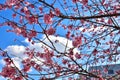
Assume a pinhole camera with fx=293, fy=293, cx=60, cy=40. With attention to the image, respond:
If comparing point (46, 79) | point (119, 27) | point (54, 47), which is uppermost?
point (119, 27)

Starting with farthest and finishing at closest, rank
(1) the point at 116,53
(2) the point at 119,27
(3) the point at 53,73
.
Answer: (1) the point at 116,53, (2) the point at 119,27, (3) the point at 53,73

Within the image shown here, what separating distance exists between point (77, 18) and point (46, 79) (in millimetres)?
1414

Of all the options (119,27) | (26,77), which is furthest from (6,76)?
(119,27)

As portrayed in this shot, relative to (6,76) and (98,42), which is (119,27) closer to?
(98,42)

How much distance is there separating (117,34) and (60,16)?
3564 millimetres

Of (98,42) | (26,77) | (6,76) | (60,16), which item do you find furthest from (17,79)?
(98,42)

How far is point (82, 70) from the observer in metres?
6.37

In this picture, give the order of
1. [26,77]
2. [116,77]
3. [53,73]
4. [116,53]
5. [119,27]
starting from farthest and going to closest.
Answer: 1. [116,53]
2. [116,77]
3. [119,27]
4. [53,73]
5. [26,77]

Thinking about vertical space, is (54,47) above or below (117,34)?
below

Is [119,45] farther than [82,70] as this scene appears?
Yes

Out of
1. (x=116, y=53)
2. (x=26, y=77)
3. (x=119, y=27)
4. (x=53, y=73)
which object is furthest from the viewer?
(x=116, y=53)

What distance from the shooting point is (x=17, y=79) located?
652 cm

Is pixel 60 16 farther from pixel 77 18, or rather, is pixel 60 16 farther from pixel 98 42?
pixel 98 42

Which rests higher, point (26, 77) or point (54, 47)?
point (54, 47)
